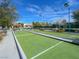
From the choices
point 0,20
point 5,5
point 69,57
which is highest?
point 5,5

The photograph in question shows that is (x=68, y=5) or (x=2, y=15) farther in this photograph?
(x=68, y=5)

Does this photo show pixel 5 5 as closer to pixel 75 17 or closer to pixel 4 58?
pixel 4 58

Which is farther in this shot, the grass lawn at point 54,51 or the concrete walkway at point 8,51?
the concrete walkway at point 8,51

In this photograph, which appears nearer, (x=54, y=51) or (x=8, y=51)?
(x=54, y=51)

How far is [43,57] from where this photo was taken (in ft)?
33.1

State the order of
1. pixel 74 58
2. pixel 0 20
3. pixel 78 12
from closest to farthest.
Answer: pixel 74 58, pixel 0 20, pixel 78 12

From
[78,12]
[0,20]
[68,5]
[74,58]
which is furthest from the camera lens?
[78,12]

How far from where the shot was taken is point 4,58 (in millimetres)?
10242

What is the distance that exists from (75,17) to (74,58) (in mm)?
70628

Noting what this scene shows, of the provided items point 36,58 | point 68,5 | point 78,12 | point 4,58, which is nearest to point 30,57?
point 36,58

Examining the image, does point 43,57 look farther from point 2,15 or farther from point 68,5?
point 68,5

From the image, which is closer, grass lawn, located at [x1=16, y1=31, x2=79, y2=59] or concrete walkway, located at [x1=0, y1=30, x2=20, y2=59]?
grass lawn, located at [x1=16, y1=31, x2=79, y2=59]

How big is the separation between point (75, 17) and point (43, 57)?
70657mm

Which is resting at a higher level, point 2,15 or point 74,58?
point 2,15
